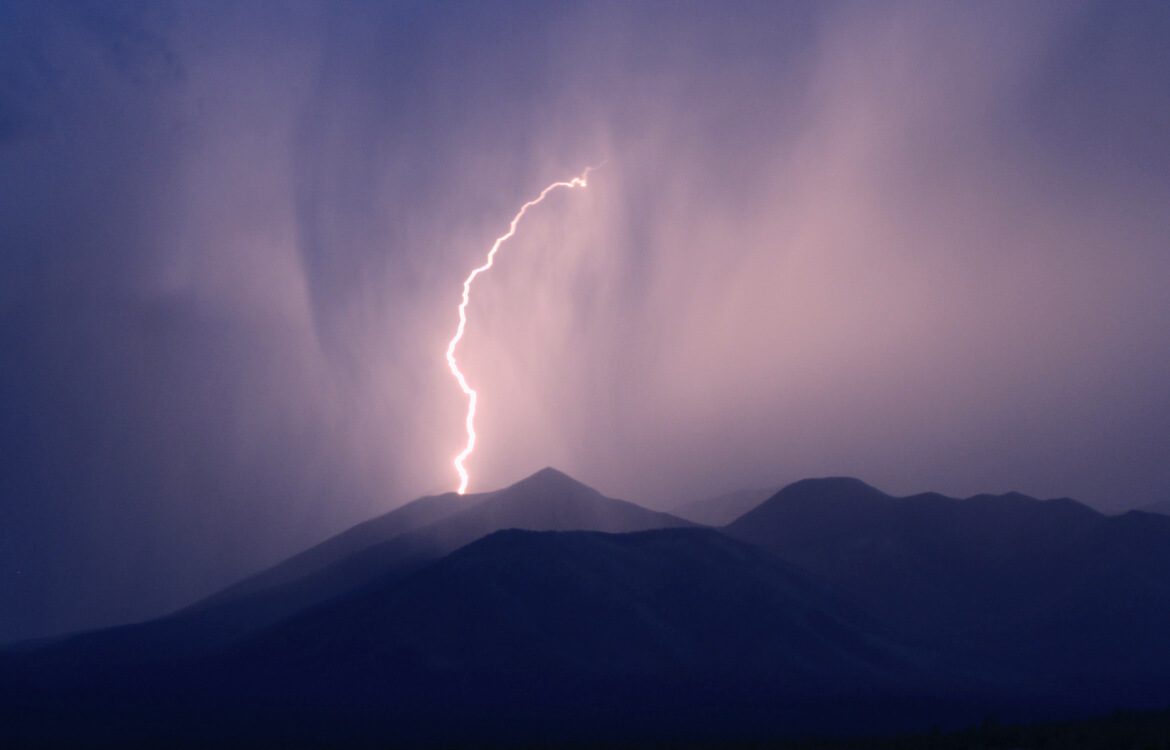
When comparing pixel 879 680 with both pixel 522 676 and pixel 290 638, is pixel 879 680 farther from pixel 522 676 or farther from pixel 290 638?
pixel 290 638

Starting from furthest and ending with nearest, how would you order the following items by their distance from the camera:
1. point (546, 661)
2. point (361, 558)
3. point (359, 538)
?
point (359, 538)
point (361, 558)
point (546, 661)

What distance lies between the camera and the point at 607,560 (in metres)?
62.0

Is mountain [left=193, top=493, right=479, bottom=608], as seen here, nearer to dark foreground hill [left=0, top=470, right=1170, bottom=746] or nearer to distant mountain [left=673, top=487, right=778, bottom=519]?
dark foreground hill [left=0, top=470, right=1170, bottom=746]

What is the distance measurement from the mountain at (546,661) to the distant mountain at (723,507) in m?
81.4

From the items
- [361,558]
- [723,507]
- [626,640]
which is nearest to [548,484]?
[361,558]

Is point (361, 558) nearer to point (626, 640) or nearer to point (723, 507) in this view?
point (626, 640)

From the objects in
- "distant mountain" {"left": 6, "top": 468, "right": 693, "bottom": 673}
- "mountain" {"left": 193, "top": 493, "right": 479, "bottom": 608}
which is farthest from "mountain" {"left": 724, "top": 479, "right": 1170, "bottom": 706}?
"mountain" {"left": 193, "top": 493, "right": 479, "bottom": 608}

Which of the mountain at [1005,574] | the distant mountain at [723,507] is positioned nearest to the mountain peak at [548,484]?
the mountain at [1005,574]

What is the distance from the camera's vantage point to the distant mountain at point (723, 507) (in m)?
148

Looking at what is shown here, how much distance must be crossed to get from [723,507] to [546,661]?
105232mm

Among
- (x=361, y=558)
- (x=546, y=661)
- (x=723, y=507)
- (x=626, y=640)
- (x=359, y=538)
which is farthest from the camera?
(x=723, y=507)

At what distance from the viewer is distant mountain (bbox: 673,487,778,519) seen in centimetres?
14799

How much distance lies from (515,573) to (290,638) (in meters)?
11.3

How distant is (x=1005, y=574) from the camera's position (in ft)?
252
